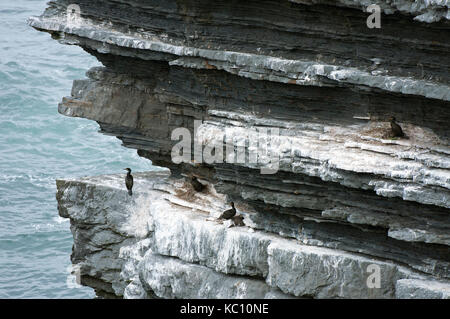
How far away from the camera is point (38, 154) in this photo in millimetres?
34219

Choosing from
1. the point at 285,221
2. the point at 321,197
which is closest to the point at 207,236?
the point at 285,221

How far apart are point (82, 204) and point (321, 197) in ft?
22.3

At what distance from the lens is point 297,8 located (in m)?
14.8

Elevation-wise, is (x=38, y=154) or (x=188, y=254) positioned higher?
(x=188, y=254)

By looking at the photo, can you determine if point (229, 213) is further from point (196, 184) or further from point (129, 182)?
point (129, 182)

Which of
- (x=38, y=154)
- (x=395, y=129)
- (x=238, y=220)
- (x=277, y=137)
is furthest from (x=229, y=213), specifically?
(x=38, y=154)

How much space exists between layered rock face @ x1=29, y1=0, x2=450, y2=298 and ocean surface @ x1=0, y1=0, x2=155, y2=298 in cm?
835

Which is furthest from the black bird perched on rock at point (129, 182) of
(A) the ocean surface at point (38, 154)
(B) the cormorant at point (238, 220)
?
(A) the ocean surface at point (38, 154)

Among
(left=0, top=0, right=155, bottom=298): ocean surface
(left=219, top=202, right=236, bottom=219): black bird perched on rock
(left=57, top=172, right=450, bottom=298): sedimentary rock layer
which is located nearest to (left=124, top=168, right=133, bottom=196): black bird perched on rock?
(left=57, top=172, right=450, bottom=298): sedimentary rock layer

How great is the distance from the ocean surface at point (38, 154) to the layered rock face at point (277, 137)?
27.4 feet

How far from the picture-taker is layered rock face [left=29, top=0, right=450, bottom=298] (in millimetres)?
13891

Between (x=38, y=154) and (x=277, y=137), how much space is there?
68.3 feet

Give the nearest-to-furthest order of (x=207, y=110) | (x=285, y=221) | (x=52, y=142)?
1. (x=285, y=221)
2. (x=207, y=110)
3. (x=52, y=142)

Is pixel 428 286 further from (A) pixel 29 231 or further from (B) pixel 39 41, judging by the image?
(B) pixel 39 41
